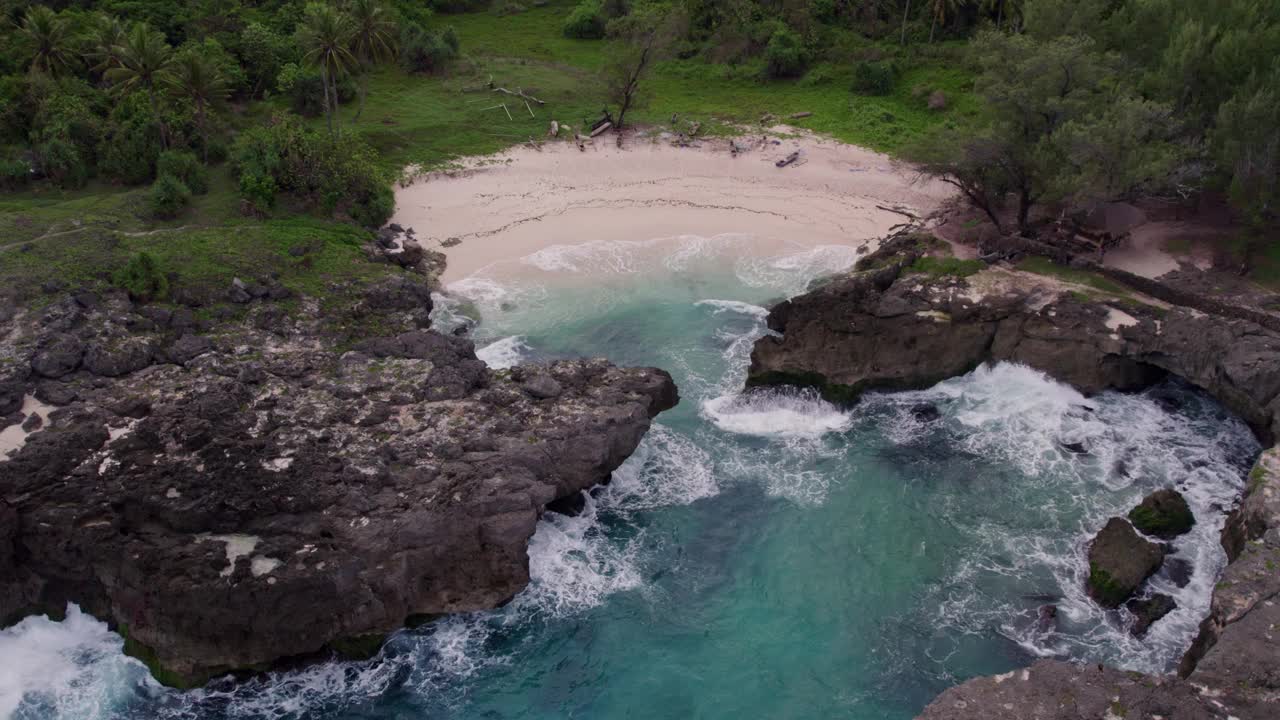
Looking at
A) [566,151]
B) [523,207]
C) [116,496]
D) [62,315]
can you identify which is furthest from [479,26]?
[116,496]

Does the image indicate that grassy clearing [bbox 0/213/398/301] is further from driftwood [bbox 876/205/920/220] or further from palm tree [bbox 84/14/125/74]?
driftwood [bbox 876/205/920/220]

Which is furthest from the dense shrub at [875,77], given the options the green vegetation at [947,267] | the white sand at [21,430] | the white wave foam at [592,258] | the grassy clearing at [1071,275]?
the white sand at [21,430]

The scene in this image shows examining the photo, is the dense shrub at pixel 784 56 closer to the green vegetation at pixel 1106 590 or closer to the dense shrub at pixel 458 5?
the dense shrub at pixel 458 5

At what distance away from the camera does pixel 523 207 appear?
57969 mm

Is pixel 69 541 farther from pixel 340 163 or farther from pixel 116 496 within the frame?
pixel 340 163

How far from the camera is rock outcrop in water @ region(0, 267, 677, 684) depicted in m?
31.3

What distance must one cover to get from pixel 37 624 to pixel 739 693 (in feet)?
79.1

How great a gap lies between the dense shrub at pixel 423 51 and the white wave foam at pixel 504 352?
36.6 metres

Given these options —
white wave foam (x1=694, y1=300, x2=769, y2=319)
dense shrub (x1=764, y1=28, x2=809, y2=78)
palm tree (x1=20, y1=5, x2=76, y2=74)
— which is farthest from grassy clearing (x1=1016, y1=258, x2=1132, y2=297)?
palm tree (x1=20, y1=5, x2=76, y2=74)

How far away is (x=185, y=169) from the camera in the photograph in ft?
173

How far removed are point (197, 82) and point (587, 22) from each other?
38.8m

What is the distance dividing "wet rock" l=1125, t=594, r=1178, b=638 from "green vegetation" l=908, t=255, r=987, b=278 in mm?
18662

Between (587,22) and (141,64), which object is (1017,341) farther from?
(587,22)

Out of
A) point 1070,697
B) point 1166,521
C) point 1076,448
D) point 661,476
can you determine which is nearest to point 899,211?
point 1076,448
